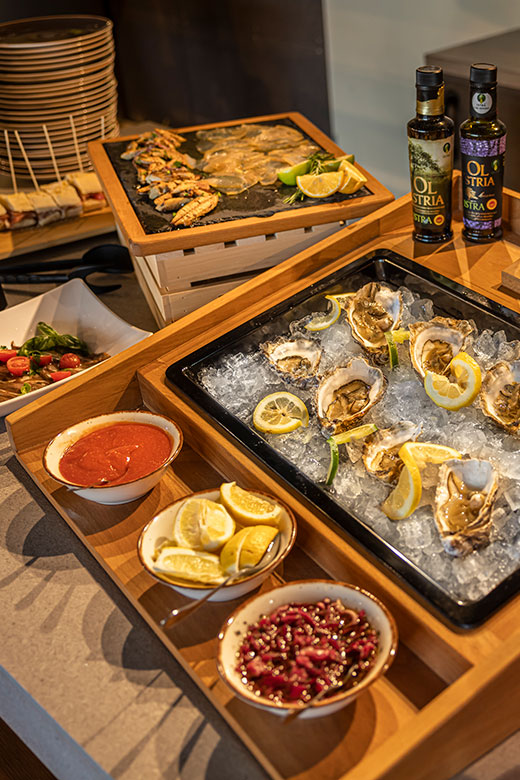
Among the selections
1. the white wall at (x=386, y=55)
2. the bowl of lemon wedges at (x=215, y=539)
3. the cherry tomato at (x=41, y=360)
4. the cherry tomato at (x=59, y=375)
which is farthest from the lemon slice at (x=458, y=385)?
the white wall at (x=386, y=55)

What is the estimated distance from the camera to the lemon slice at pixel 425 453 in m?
1.32

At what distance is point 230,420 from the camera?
5.02ft

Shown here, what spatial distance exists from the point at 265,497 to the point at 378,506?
19 cm

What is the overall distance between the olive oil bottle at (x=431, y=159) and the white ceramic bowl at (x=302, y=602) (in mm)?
994

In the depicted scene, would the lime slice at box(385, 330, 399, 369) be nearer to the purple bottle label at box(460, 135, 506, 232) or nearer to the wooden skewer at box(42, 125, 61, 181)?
the purple bottle label at box(460, 135, 506, 232)

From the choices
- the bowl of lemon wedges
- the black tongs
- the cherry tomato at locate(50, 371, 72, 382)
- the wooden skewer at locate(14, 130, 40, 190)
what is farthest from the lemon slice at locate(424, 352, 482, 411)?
the wooden skewer at locate(14, 130, 40, 190)

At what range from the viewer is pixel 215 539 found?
1.27 m

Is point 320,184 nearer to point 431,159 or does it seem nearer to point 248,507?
point 431,159

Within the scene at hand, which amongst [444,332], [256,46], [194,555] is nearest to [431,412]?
[444,332]

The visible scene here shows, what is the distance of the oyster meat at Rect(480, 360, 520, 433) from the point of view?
55.4 inches

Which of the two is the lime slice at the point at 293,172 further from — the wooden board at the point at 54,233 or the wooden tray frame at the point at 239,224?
the wooden board at the point at 54,233

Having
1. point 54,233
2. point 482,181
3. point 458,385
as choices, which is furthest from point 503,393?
point 54,233

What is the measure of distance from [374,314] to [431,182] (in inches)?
13.3

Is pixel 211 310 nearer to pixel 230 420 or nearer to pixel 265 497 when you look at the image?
pixel 230 420
